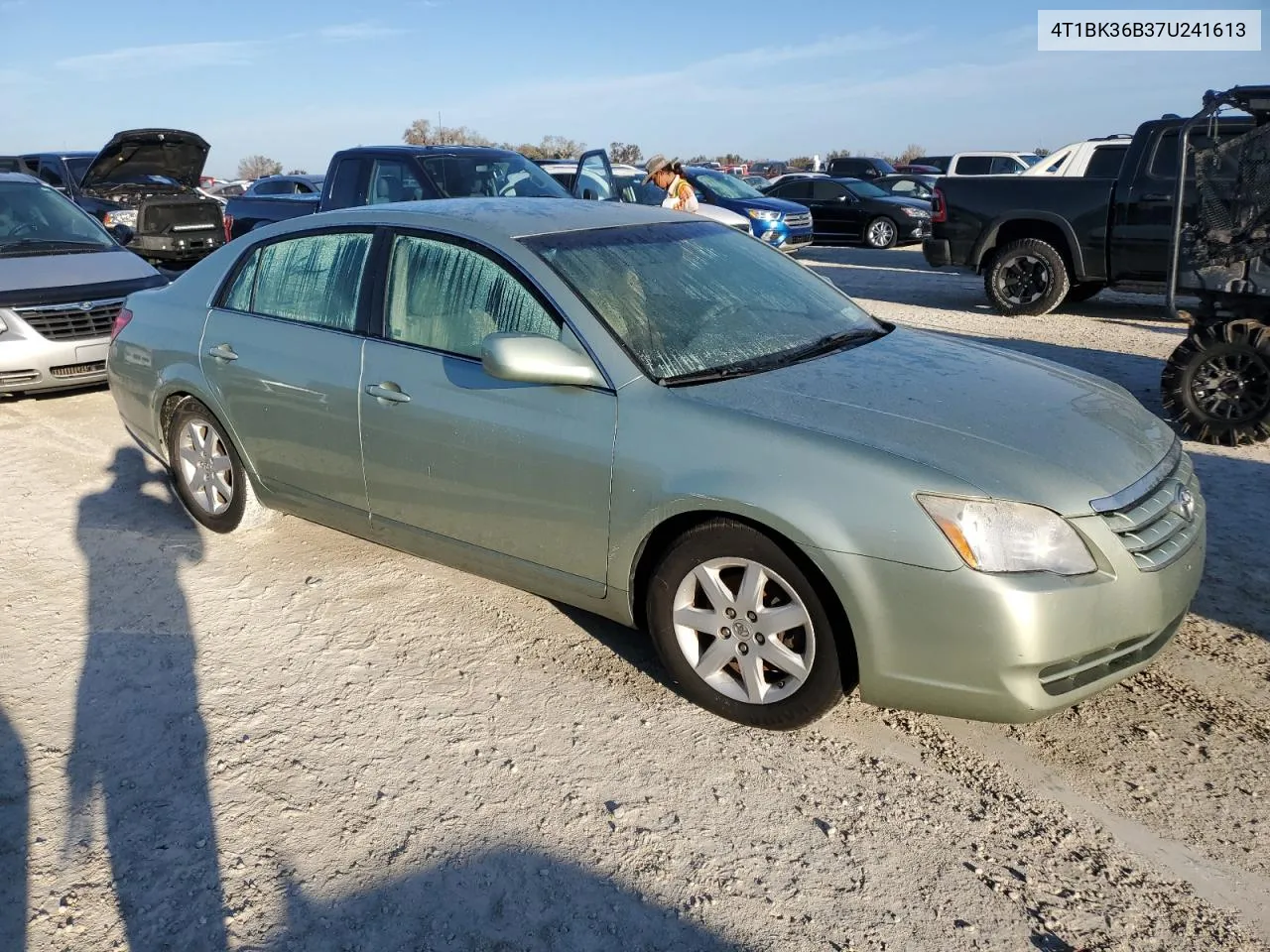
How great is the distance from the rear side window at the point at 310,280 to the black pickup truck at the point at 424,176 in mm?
4431

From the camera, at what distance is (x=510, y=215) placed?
13.5 ft

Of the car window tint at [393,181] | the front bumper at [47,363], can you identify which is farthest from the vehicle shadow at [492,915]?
the car window tint at [393,181]

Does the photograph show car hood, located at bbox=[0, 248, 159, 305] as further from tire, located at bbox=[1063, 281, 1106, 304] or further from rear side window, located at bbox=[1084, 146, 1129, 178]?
rear side window, located at bbox=[1084, 146, 1129, 178]

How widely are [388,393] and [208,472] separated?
5.23ft

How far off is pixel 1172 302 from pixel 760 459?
4620mm

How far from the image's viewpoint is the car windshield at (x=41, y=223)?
8445 mm

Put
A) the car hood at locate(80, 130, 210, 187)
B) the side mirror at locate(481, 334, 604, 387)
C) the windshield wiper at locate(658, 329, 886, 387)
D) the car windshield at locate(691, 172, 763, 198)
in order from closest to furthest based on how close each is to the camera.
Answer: the side mirror at locate(481, 334, 604, 387) < the windshield wiper at locate(658, 329, 886, 387) < the car hood at locate(80, 130, 210, 187) < the car windshield at locate(691, 172, 763, 198)

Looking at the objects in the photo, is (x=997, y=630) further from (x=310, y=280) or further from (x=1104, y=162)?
(x=1104, y=162)

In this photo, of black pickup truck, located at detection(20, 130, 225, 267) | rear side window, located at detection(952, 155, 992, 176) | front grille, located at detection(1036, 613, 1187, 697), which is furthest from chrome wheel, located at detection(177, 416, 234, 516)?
rear side window, located at detection(952, 155, 992, 176)

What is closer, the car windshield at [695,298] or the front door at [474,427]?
the front door at [474,427]

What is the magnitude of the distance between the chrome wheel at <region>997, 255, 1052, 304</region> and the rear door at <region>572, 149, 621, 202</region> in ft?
14.0

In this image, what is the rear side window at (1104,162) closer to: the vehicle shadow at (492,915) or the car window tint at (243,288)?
the car window tint at (243,288)

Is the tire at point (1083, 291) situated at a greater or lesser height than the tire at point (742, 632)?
lesser

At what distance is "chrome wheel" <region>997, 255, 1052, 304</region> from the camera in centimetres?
1087
